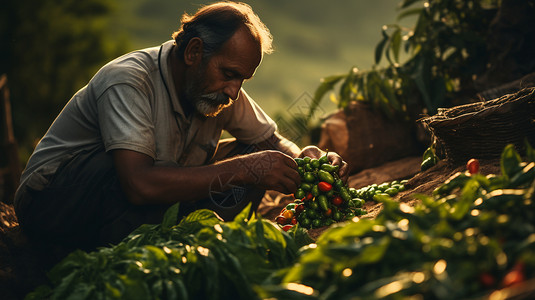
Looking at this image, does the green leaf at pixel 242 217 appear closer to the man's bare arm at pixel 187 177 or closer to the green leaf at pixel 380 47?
the man's bare arm at pixel 187 177

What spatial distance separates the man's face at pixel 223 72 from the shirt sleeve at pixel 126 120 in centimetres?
36

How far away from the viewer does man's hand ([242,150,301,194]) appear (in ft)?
9.61

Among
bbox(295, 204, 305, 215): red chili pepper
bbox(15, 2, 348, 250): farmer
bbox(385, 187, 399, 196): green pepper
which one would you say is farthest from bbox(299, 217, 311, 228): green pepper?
bbox(385, 187, 399, 196): green pepper

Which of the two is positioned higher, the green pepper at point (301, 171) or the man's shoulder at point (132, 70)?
the man's shoulder at point (132, 70)

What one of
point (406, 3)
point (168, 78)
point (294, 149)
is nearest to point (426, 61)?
point (406, 3)

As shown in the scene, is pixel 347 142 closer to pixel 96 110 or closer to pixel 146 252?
pixel 96 110

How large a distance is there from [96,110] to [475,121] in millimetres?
2380

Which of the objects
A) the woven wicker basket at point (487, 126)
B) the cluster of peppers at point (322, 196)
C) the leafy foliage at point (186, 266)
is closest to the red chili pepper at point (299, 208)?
the cluster of peppers at point (322, 196)

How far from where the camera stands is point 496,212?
1.59 m

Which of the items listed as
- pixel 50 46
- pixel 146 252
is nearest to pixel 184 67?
pixel 146 252

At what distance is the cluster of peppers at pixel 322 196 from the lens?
3004mm

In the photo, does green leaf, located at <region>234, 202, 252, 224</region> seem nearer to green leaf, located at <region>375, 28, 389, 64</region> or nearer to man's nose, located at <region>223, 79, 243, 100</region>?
man's nose, located at <region>223, 79, 243, 100</region>

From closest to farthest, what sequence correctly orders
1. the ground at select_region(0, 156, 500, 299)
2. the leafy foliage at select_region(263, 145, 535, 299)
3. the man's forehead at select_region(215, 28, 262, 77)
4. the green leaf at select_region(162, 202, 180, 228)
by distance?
the leafy foliage at select_region(263, 145, 535, 299) < the green leaf at select_region(162, 202, 180, 228) < the ground at select_region(0, 156, 500, 299) < the man's forehead at select_region(215, 28, 262, 77)

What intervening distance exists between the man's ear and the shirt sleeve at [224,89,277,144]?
713 mm
